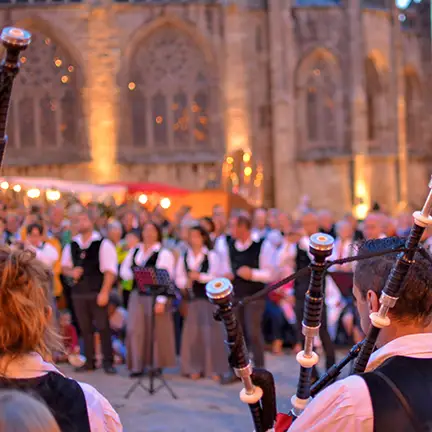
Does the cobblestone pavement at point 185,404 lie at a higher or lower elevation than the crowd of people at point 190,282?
lower

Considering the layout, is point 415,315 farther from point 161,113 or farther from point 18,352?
point 161,113

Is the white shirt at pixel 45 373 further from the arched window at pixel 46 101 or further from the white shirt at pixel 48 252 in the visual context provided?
the arched window at pixel 46 101

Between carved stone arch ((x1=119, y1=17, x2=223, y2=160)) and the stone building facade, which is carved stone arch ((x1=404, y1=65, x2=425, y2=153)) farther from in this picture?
carved stone arch ((x1=119, y1=17, x2=223, y2=160))

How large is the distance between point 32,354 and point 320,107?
27838mm

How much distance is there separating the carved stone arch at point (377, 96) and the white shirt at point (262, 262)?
22.3 m

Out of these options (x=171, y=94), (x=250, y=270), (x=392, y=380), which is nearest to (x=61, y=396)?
(x=392, y=380)

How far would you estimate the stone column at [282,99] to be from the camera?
28.4 meters

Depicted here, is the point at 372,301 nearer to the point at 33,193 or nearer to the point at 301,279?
the point at 301,279

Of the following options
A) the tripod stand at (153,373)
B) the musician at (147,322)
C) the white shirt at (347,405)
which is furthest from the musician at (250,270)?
the white shirt at (347,405)

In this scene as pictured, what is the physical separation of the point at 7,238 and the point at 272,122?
19.7 m

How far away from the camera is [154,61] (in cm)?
2809

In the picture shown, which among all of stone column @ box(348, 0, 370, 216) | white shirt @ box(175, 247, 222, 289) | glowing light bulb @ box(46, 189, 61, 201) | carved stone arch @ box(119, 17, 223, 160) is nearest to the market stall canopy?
glowing light bulb @ box(46, 189, 61, 201)

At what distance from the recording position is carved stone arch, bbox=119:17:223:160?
2791 cm

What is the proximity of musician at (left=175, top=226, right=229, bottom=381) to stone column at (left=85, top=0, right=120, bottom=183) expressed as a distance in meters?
18.2
